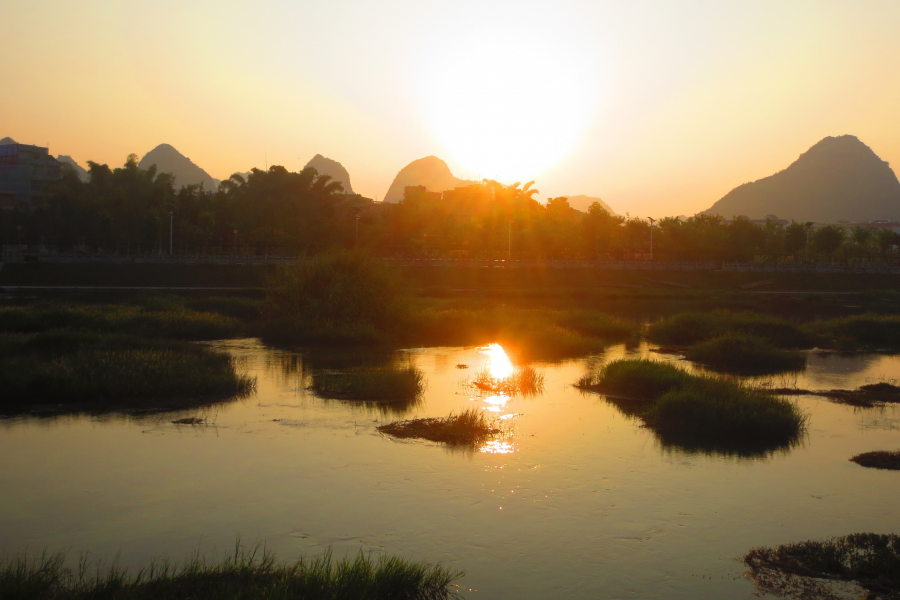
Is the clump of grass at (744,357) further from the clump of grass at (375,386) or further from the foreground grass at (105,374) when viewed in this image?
the foreground grass at (105,374)

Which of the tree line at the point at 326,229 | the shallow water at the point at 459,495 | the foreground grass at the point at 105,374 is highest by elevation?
the tree line at the point at 326,229

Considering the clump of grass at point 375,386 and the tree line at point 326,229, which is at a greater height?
the tree line at point 326,229

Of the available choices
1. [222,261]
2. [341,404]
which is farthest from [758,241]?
[341,404]

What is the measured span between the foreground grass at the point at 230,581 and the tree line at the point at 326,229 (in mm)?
80865

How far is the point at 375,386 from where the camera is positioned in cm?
2395

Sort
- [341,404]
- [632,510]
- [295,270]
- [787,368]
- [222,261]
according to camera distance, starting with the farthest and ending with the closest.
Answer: [222,261] < [295,270] < [787,368] < [341,404] < [632,510]

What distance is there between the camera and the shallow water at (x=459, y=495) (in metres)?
11.6

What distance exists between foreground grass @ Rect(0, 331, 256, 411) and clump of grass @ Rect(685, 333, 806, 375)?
2107 cm

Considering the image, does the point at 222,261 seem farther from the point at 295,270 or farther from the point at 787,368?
the point at 787,368

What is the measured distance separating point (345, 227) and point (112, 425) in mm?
88437

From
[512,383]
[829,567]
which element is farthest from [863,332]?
[829,567]

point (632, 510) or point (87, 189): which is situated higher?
point (87, 189)

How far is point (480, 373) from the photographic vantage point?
2900 centimetres

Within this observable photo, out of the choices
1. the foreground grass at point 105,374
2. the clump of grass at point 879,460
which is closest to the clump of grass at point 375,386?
the foreground grass at point 105,374
